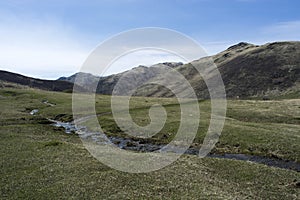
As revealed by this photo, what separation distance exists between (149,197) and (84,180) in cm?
779

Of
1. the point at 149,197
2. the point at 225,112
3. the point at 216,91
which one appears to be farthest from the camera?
the point at 216,91

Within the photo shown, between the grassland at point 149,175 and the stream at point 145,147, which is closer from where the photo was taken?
the grassland at point 149,175

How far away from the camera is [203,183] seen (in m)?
28.9

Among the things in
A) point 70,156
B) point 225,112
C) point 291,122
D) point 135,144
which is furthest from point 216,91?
point 70,156

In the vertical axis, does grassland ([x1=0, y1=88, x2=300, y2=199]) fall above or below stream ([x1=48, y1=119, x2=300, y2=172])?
above

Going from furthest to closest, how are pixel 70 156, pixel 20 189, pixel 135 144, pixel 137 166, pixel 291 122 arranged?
pixel 291 122, pixel 135 144, pixel 70 156, pixel 137 166, pixel 20 189

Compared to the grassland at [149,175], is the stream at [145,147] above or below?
below

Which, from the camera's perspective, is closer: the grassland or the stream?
the grassland

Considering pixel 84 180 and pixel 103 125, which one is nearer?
pixel 84 180

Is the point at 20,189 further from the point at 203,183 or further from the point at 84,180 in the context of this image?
the point at 203,183

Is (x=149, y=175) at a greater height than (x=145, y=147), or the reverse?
(x=149, y=175)

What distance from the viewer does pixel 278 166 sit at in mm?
37844

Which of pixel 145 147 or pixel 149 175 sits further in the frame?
pixel 145 147

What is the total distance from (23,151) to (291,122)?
194 feet
